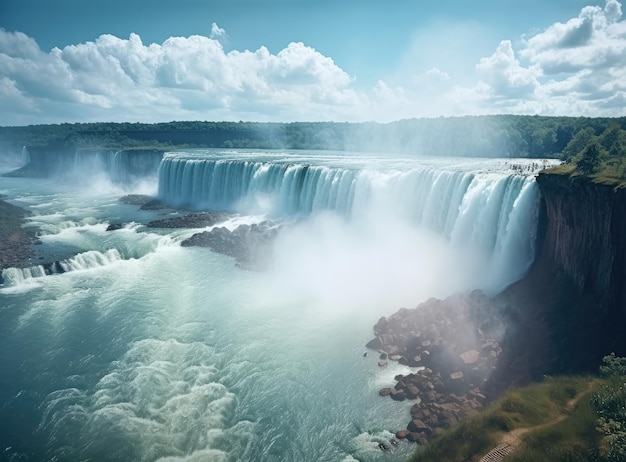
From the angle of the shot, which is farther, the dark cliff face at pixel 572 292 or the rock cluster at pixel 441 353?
the dark cliff face at pixel 572 292

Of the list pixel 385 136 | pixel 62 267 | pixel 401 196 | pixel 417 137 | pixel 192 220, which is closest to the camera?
pixel 62 267

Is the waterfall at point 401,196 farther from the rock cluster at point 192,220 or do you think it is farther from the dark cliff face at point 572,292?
the rock cluster at point 192,220

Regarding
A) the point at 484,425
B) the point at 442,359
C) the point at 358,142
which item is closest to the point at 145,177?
the point at 358,142

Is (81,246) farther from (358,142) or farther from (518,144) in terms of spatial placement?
(358,142)

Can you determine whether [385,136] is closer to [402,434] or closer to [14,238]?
[14,238]

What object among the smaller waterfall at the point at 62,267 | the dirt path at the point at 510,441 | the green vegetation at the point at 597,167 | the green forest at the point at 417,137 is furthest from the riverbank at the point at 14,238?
the green forest at the point at 417,137

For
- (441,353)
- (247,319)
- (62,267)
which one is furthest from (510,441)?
(62,267)
